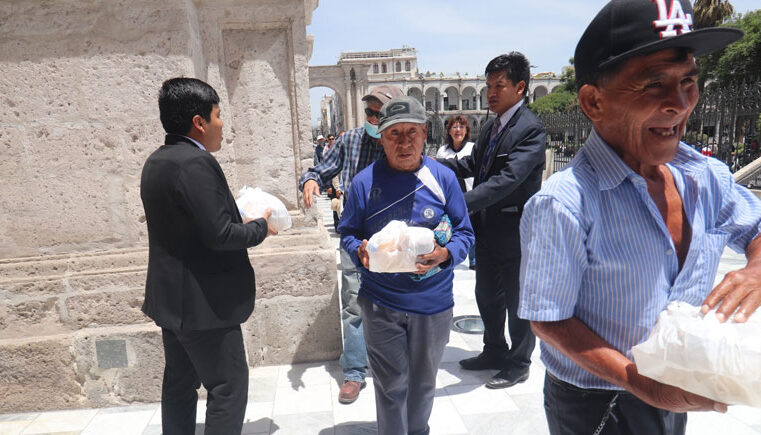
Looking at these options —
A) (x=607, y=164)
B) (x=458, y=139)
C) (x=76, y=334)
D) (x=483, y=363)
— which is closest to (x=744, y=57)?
(x=458, y=139)

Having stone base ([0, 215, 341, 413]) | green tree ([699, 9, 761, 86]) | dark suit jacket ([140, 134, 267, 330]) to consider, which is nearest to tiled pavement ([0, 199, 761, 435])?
stone base ([0, 215, 341, 413])

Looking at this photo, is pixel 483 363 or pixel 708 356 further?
pixel 483 363

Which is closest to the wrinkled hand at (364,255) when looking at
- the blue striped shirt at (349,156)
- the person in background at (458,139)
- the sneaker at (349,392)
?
the blue striped shirt at (349,156)

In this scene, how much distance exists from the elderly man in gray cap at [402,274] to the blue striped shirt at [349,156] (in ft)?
3.20

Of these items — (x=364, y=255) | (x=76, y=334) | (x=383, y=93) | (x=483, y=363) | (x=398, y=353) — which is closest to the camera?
(x=364, y=255)

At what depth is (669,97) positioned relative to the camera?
104 centimetres

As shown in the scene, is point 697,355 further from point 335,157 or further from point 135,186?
point 135,186

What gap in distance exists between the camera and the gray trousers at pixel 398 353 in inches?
90.4

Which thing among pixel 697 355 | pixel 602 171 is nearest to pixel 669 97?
pixel 602 171

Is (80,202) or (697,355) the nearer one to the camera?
(697,355)

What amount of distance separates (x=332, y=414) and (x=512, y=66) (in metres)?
2.70

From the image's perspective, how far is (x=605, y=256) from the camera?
1.12 metres

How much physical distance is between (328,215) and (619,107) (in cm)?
1195

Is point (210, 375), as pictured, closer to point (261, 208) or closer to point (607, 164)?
point (261, 208)
